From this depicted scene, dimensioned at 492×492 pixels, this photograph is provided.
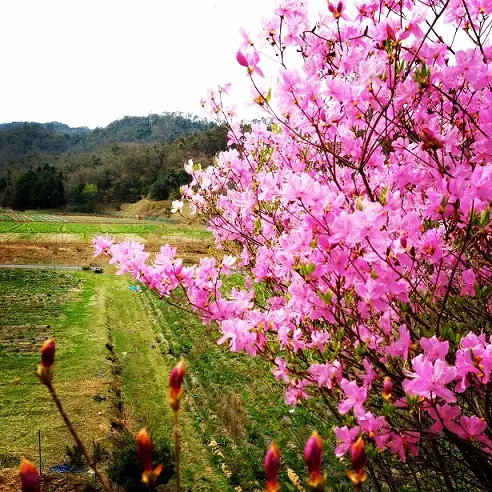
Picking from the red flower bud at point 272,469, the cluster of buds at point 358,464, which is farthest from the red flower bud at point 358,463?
the red flower bud at point 272,469

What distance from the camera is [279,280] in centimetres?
307

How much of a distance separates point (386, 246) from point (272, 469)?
43.3 inches

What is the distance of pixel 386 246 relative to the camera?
171 cm

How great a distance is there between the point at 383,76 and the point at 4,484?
6.89 meters

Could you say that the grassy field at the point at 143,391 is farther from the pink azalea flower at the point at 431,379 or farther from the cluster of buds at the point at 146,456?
the cluster of buds at the point at 146,456

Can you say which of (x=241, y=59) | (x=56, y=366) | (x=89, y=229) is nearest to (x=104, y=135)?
(x=89, y=229)

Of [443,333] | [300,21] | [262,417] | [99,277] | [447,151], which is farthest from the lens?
[99,277]

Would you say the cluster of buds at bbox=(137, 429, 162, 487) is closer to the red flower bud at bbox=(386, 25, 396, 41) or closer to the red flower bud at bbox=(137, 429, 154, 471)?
the red flower bud at bbox=(137, 429, 154, 471)

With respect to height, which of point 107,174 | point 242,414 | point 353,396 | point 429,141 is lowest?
point 242,414

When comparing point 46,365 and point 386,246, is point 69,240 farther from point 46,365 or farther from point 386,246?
point 46,365

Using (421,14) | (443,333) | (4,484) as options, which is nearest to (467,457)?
(443,333)

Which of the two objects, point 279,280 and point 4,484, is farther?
point 4,484

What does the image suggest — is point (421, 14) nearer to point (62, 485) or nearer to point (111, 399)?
point (62, 485)

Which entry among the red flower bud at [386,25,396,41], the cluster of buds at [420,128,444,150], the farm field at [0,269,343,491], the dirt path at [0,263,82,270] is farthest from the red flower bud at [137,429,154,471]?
the dirt path at [0,263,82,270]
